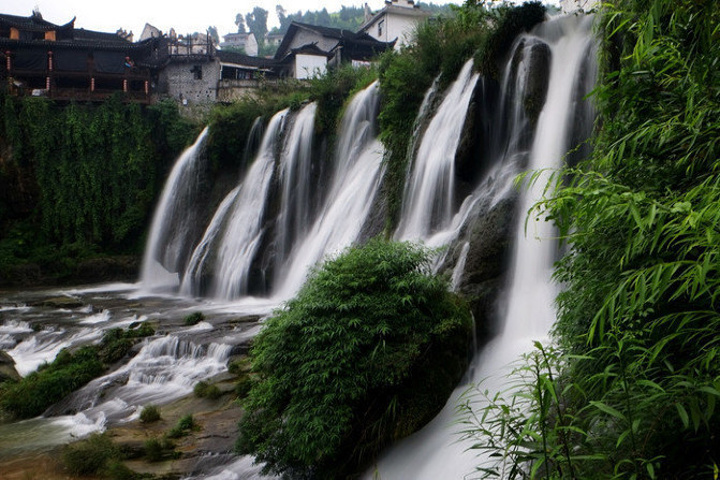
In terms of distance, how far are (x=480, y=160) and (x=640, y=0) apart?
6769 mm

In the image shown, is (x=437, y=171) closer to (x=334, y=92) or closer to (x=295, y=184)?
(x=295, y=184)

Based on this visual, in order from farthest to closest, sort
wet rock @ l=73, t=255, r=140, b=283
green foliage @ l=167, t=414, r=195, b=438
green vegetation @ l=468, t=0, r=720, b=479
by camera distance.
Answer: wet rock @ l=73, t=255, r=140, b=283 → green foliage @ l=167, t=414, r=195, b=438 → green vegetation @ l=468, t=0, r=720, b=479

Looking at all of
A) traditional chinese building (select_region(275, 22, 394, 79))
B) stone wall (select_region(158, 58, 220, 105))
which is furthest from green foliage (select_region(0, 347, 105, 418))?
stone wall (select_region(158, 58, 220, 105))

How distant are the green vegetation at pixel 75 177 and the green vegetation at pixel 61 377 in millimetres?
15571

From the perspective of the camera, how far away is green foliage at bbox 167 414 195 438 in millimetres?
7438

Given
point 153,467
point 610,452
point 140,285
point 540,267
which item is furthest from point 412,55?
point 140,285

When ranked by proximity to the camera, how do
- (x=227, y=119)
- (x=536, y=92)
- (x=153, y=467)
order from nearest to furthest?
(x=153, y=467) → (x=536, y=92) → (x=227, y=119)

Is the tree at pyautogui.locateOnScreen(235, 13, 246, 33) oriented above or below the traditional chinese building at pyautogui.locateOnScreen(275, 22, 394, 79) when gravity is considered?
above

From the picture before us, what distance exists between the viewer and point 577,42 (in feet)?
32.7

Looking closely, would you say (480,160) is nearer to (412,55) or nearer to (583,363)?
(412,55)

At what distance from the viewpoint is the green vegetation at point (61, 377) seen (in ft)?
29.9

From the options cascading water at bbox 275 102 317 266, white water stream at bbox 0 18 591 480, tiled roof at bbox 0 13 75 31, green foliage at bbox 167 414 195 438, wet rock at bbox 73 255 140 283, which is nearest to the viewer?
white water stream at bbox 0 18 591 480

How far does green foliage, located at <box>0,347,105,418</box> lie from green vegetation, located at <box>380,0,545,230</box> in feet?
21.3

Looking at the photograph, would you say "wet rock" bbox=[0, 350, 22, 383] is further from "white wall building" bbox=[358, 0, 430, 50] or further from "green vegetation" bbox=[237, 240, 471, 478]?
"white wall building" bbox=[358, 0, 430, 50]
